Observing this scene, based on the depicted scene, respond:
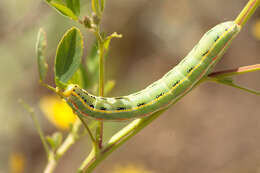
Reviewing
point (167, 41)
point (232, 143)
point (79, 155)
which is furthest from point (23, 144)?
point (232, 143)

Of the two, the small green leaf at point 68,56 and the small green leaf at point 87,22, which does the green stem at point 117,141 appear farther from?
the small green leaf at point 87,22

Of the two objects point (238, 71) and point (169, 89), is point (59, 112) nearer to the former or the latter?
point (169, 89)

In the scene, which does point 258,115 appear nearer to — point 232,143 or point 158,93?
point 232,143

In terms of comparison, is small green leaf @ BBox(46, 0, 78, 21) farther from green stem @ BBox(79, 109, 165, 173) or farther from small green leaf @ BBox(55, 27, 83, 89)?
green stem @ BBox(79, 109, 165, 173)

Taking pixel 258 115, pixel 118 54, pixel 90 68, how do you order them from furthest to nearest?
pixel 118 54
pixel 258 115
pixel 90 68

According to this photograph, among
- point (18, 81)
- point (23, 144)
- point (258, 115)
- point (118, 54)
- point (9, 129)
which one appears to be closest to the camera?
point (9, 129)

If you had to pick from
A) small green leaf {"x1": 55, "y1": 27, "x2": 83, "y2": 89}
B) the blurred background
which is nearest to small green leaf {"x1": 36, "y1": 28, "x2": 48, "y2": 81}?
small green leaf {"x1": 55, "y1": 27, "x2": 83, "y2": 89}

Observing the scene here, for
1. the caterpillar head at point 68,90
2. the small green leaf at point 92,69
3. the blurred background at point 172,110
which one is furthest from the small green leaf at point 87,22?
the blurred background at point 172,110
